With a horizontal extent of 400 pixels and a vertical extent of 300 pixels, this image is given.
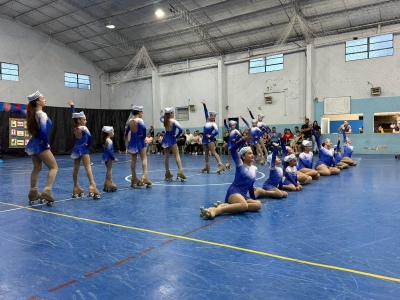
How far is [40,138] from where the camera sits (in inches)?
215


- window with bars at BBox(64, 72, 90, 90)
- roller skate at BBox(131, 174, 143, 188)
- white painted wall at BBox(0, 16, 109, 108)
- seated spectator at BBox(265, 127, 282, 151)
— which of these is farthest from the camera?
window with bars at BBox(64, 72, 90, 90)

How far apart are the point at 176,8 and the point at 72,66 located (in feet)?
35.2

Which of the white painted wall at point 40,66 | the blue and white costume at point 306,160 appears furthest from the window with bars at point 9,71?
the blue and white costume at point 306,160

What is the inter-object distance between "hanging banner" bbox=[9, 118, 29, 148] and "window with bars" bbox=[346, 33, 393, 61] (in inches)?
738

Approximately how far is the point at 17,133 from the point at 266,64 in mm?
15277

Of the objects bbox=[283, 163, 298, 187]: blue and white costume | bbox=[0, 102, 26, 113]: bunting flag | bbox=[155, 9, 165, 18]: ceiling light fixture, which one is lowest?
bbox=[283, 163, 298, 187]: blue and white costume

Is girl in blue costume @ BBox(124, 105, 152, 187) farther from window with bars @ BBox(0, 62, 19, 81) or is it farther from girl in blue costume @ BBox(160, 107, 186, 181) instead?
window with bars @ BBox(0, 62, 19, 81)

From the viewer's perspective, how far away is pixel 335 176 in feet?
29.8

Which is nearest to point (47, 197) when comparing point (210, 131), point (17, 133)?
point (210, 131)

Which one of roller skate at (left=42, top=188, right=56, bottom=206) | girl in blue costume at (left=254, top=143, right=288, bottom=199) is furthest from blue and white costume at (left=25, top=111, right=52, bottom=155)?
girl in blue costume at (left=254, top=143, right=288, bottom=199)

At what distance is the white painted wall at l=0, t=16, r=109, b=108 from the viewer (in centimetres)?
2058

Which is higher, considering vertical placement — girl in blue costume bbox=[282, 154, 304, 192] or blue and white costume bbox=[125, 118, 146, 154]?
blue and white costume bbox=[125, 118, 146, 154]

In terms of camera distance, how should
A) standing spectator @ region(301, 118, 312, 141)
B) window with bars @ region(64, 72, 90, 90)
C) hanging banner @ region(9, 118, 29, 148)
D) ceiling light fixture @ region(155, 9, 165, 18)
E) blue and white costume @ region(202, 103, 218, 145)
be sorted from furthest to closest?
window with bars @ region(64, 72, 90, 90) → hanging banner @ region(9, 118, 29, 148) → ceiling light fixture @ region(155, 9, 165, 18) → standing spectator @ region(301, 118, 312, 141) → blue and white costume @ region(202, 103, 218, 145)

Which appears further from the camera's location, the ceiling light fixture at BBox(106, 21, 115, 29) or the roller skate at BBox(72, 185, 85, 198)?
the ceiling light fixture at BBox(106, 21, 115, 29)
